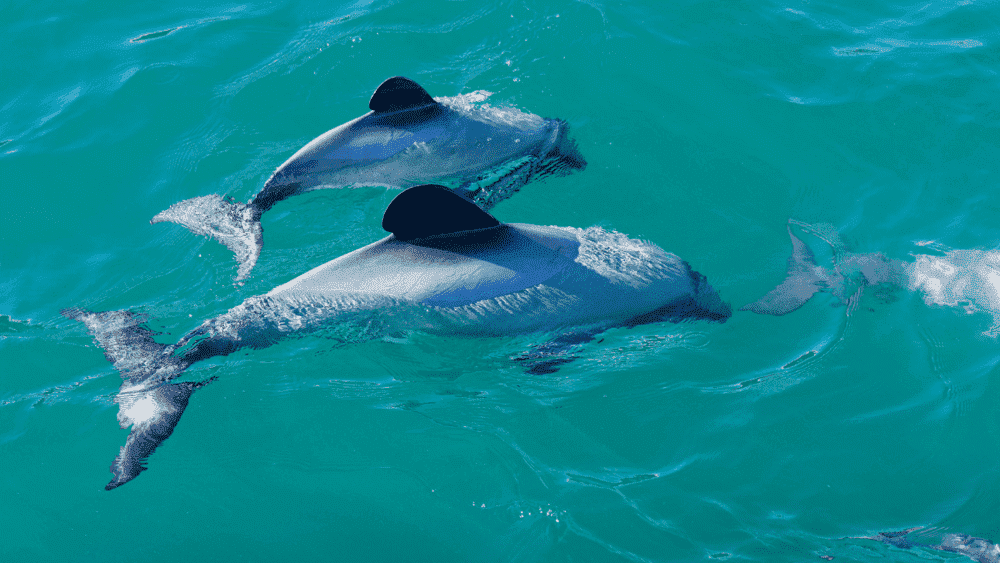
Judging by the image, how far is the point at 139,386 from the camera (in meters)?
5.92

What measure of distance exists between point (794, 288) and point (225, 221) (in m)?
6.17

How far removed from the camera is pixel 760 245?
7.28 metres

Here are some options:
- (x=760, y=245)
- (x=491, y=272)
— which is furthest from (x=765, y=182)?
(x=491, y=272)

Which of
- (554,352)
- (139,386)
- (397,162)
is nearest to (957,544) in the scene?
(554,352)

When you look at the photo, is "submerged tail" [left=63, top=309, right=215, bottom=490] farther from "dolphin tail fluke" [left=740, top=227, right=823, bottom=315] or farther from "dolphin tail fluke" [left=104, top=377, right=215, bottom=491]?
"dolphin tail fluke" [left=740, top=227, right=823, bottom=315]

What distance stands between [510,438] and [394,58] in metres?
6.60

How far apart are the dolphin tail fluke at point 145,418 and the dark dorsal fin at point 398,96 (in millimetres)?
3791

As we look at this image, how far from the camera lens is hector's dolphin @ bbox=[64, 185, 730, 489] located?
19.5 ft

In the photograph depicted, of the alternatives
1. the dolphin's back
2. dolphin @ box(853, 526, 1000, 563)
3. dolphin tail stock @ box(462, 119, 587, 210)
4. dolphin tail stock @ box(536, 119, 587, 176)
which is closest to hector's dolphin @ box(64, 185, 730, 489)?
the dolphin's back

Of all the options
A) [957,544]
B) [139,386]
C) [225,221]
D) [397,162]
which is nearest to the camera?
[957,544]

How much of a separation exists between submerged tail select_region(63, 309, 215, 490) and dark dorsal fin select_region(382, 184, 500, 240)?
2223mm

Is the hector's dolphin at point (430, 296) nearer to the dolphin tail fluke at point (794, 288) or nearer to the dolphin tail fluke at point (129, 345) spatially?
the dolphin tail fluke at point (129, 345)

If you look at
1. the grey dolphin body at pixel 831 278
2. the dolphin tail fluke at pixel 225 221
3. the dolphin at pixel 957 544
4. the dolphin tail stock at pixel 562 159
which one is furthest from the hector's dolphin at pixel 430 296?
the dolphin at pixel 957 544

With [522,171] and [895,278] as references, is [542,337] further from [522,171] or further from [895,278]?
[895,278]
